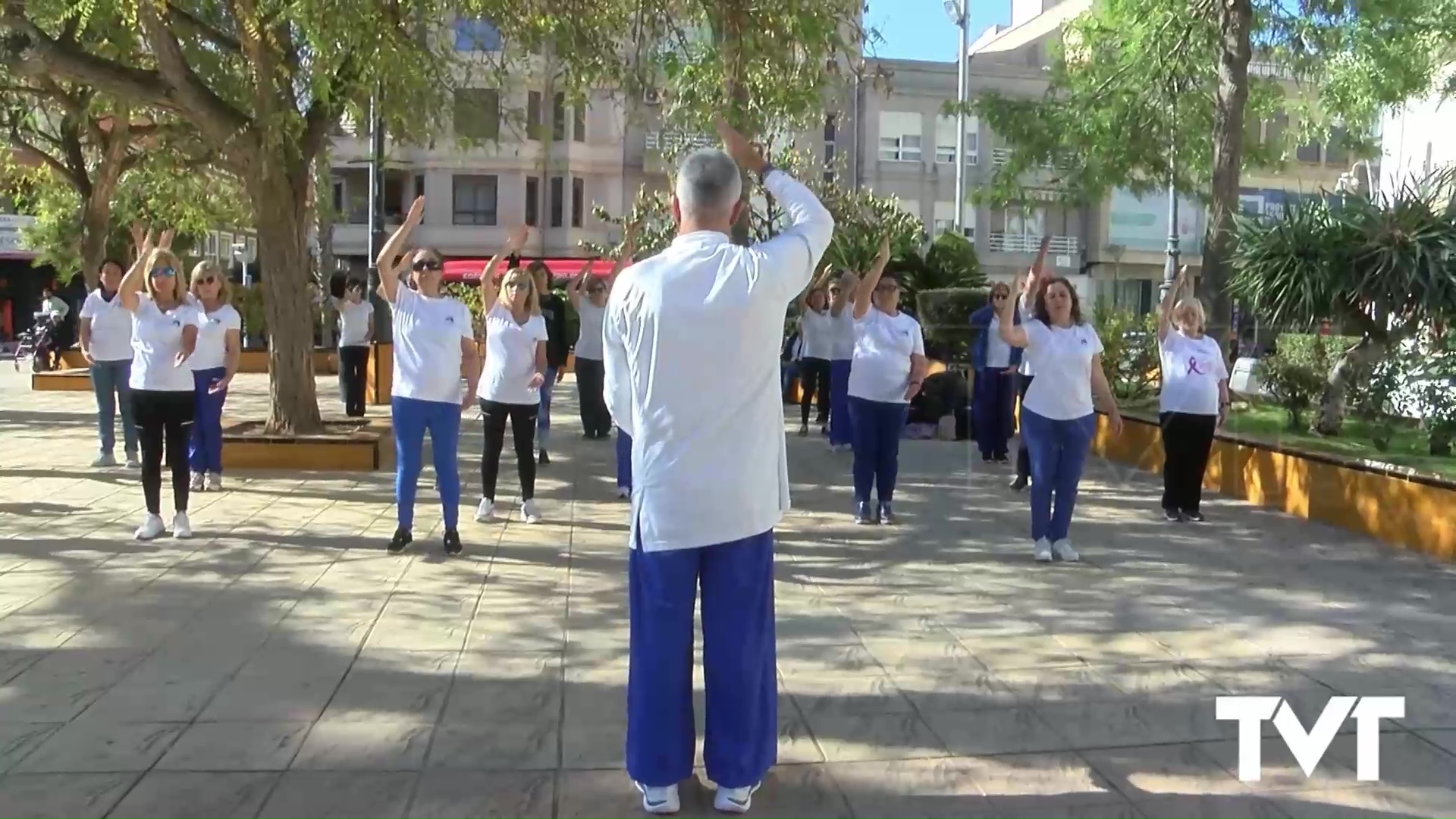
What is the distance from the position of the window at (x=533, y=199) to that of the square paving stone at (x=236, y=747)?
37293 mm

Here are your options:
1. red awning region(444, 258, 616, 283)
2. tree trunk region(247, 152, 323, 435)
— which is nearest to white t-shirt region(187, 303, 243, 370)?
tree trunk region(247, 152, 323, 435)

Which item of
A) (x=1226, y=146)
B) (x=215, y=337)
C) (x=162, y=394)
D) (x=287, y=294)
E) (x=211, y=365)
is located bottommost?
(x=162, y=394)

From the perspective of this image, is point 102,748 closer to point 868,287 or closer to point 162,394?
point 162,394

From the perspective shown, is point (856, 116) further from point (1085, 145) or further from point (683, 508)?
point (683, 508)

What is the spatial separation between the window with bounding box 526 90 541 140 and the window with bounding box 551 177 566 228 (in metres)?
24.2

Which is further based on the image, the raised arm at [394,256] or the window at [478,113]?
the window at [478,113]

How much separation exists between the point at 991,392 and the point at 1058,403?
17.2 feet

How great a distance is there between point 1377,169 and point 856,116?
17051 millimetres

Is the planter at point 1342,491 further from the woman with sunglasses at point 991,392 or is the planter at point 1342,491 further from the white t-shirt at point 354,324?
the white t-shirt at point 354,324

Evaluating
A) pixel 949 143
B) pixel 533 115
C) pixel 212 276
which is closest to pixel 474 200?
pixel 949 143

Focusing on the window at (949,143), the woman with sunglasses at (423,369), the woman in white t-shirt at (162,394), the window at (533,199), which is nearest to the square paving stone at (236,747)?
the woman with sunglasses at (423,369)

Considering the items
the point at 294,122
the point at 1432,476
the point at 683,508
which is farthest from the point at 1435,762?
the point at 294,122

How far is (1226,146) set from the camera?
13.4 metres

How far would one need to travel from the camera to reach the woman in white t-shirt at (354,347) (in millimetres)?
16266
